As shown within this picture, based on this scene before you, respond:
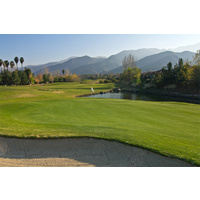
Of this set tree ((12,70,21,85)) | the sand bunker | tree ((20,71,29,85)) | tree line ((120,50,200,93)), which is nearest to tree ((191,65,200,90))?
tree line ((120,50,200,93))

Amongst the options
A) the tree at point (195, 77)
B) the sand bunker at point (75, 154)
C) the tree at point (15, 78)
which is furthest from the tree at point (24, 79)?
the sand bunker at point (75, 154)

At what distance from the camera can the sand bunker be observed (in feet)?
16.5

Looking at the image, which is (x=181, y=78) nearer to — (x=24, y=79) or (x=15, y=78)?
(x=24, y=79)

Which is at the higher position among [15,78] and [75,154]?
[15,78]

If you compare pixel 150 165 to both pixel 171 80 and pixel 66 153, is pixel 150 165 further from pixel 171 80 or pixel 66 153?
pixel 171 80

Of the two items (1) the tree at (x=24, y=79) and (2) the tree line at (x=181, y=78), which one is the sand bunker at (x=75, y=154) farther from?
(1) the tree at (x=24, y=79)

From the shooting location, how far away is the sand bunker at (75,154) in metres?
5.02

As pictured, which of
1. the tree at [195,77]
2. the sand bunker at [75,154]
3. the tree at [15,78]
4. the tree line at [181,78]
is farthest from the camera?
the tree at [15,78]

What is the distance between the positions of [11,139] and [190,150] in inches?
309

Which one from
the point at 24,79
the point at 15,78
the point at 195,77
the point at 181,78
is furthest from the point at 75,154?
the point at 24,79

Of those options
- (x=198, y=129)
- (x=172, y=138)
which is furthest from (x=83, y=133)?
(x=198, y=129)

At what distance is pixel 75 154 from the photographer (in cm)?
562

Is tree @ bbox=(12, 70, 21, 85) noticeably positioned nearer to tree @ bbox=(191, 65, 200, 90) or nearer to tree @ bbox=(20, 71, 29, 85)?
tree @ bbox=(20, 71, 29, 85)

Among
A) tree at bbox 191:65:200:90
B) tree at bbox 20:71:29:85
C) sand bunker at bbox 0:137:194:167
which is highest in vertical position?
tree at bbox 20:71:29:85
